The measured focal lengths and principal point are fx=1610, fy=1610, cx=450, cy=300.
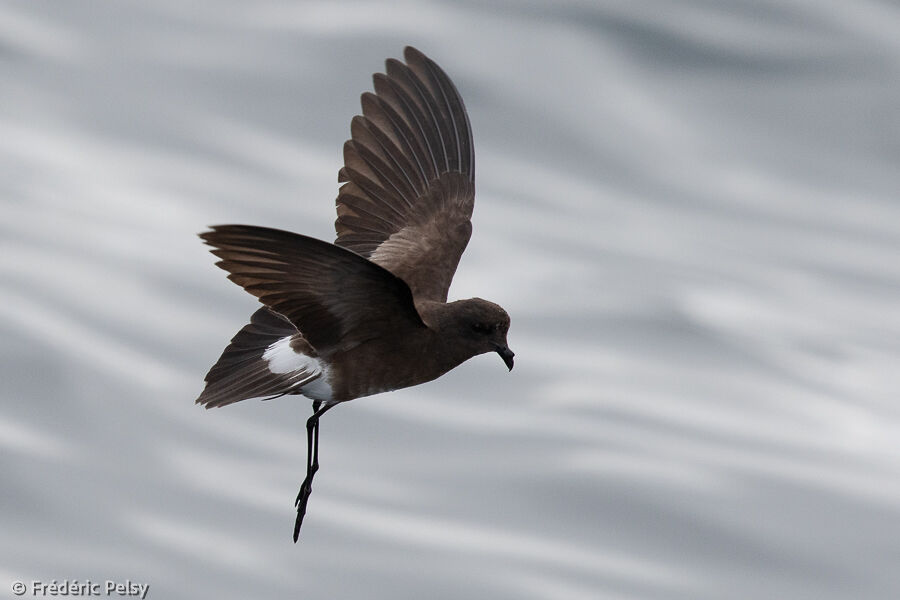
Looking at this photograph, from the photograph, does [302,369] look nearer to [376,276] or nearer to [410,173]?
[376,276]

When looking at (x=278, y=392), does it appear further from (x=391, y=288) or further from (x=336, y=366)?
(x=391, y=288)

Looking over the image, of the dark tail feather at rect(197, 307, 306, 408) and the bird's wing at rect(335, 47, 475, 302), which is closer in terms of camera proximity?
the dark tail feather at rect(197, 307, 306, 408)

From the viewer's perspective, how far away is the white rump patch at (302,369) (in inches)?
241

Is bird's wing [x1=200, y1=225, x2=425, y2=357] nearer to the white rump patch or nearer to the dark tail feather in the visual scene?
the white rump patch

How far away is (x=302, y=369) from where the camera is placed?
6.18 meters

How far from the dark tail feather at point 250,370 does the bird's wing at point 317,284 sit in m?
0.24

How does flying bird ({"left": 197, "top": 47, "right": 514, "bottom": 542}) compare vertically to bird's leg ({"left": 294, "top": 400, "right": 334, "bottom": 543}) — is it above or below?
above

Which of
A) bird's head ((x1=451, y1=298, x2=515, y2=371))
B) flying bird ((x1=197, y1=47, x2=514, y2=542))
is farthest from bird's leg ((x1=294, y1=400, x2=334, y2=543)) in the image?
bird's head ((x1=451, y1=298, x2=515, y2=371))

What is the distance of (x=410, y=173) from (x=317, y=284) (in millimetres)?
1779

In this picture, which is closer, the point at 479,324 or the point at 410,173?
the point at 479,324

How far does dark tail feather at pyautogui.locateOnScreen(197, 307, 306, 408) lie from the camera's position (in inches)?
240

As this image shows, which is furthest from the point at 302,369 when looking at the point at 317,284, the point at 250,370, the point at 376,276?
the point at 376,276

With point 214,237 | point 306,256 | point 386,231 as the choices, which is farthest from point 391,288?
point 386,231

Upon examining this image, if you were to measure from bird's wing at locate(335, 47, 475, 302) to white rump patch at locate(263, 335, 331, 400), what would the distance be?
828 mm
